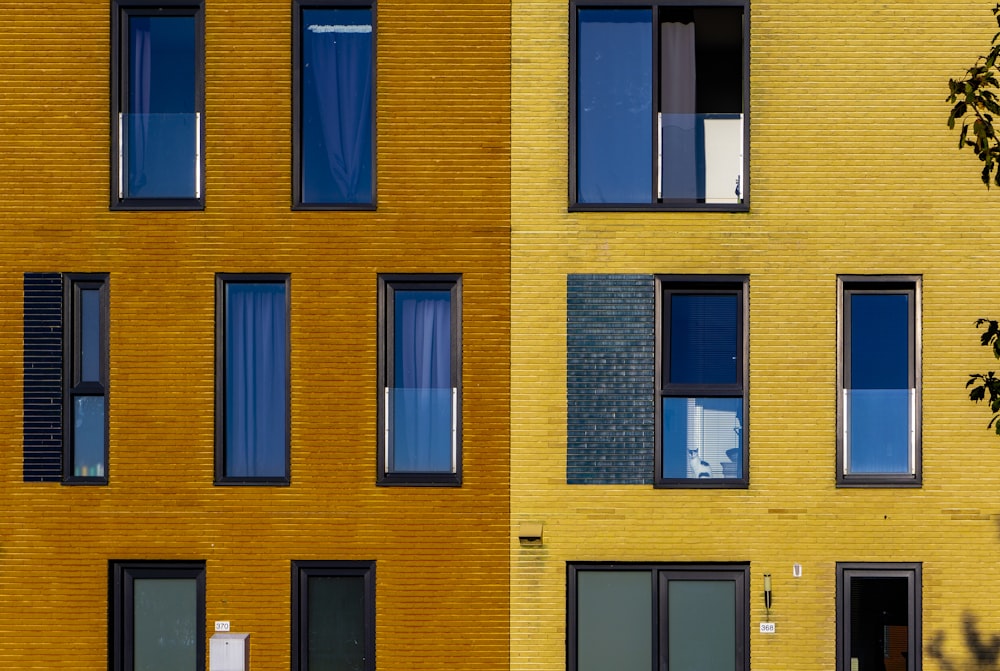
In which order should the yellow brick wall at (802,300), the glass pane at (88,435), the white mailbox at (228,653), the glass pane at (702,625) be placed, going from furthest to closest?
the glass pane at (88,435) < the glass pane at (702,625) < the yellow brick wall at (802,300) < the white mailbox at (228,653)

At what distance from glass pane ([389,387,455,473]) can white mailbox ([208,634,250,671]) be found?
2.37 meters

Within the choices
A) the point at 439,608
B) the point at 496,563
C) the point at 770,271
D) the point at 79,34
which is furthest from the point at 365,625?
the point at 79,34

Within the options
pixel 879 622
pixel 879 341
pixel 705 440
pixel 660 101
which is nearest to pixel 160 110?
pixel 660 101

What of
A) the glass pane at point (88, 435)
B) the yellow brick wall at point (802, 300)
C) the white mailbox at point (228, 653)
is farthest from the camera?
the glass pane at point (88, 435)

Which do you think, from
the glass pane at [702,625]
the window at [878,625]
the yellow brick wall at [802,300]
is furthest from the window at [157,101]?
the window at [878,625]

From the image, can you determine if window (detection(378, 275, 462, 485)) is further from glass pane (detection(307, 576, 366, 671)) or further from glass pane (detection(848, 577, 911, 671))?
glass pane (detection(848, 577, 911, 671))

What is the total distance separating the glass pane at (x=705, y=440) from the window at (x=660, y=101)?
220 cm

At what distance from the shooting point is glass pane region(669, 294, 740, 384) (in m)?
10.7

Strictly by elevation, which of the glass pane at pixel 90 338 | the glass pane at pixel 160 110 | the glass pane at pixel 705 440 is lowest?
the glass pane at pixel 705 440

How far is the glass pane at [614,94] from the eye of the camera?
35.3 feet

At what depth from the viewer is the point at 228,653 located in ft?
34.0

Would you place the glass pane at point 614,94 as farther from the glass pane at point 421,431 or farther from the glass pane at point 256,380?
the glass pane at point 256,380

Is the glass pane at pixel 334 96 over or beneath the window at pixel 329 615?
over

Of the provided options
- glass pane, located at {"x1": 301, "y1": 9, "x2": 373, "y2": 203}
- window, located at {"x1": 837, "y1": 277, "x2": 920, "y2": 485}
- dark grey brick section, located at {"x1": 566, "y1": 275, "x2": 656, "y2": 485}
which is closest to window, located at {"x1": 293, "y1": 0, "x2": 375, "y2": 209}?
glass pane, located at {"x1": 301, "y1": 9, "x2": 373, "y2": 203}
